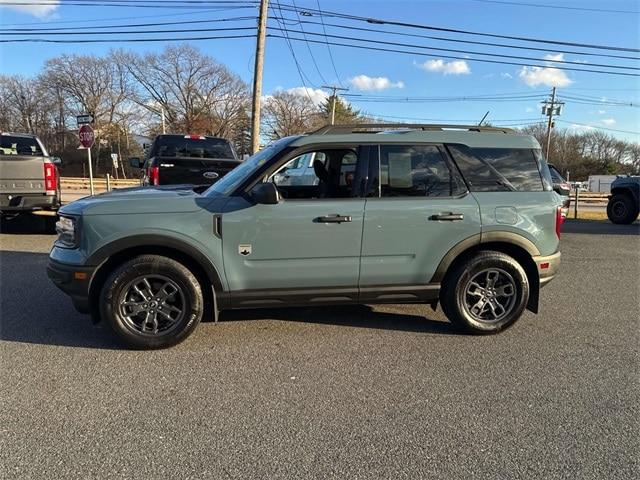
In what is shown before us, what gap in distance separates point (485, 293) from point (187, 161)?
6.61 meters

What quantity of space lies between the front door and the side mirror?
9 cm

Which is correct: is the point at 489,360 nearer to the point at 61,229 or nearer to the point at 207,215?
the point at 207,215

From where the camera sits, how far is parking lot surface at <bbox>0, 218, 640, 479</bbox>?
8.57 ft

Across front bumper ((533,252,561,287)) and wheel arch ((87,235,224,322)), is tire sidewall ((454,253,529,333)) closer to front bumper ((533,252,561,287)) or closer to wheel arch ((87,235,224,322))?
front bumper ((533,252,561,287))

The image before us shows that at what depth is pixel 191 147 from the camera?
1005 centimetres

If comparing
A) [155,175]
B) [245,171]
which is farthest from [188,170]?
[245,171]

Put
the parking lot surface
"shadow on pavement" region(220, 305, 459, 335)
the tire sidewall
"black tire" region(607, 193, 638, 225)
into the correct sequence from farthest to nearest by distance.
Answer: "black tire" region(607, 193, 638, 225), "shadow on pavement" region(220, 305, 459, 335), the tire sidewall, the parking lot surface

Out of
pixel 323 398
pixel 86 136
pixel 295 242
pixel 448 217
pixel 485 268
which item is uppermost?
pixel 86 136

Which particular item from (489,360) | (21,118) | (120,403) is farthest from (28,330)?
(21,118)

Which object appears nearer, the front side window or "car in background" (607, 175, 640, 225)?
the front side window

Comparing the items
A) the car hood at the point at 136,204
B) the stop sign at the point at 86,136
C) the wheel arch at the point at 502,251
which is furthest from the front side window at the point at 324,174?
the stop sign at the point at 86,136

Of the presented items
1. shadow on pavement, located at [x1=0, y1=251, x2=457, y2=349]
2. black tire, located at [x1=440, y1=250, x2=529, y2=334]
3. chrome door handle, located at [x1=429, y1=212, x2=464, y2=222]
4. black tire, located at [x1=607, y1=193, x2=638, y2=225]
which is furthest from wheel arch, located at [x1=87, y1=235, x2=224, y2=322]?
black tire, located at [x1=607, y1=193, x2=638, y2=225]

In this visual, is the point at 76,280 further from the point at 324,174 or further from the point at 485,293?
the point at 485,293

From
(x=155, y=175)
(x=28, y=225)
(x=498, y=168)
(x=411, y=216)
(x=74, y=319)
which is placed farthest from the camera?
(x=28, y=225)
